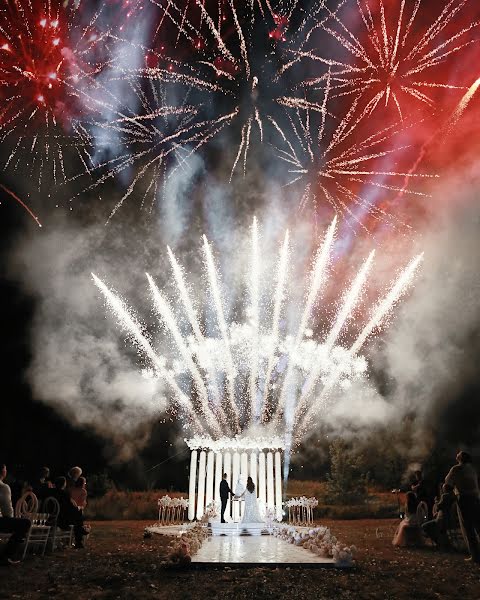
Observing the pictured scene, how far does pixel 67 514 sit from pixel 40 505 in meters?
Answer: 1.24

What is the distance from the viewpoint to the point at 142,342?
20.2m

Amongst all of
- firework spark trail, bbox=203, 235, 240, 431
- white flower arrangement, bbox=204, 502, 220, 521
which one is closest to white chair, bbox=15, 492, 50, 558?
white flower arrangement, bbox=204, 502, 220, 521

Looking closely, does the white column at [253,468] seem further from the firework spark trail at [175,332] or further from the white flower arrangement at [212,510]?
the firework spark trail at [175,332]

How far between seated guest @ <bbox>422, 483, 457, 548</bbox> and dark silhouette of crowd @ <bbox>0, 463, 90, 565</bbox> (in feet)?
24.2

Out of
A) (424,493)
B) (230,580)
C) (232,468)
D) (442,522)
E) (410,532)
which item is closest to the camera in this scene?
(230,580)

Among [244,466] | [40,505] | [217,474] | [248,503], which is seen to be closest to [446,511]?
[248,503]

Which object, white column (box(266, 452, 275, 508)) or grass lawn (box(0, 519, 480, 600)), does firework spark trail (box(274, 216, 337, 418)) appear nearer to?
white column (box(266, 452, 275, 508))

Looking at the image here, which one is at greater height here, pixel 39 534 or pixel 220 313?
pixel 220 313

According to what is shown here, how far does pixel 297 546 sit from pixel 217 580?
4.14m

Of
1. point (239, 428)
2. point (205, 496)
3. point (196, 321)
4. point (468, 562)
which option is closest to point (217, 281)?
point (196, 321)

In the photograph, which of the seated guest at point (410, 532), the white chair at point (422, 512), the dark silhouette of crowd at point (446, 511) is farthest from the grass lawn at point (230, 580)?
the white chair at point (422, 512)

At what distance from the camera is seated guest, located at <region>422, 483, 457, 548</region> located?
9.30 metres

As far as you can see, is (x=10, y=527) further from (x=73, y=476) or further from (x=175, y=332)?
(x=175, y=332)

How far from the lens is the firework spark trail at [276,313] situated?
18.0 meters
